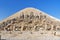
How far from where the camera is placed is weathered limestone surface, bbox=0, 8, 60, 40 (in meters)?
33.9

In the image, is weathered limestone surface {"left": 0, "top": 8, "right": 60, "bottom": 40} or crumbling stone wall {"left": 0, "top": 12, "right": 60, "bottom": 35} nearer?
weathered limestone surface {"left": 0, "top": 8, "right": 60, "bottom": 40}

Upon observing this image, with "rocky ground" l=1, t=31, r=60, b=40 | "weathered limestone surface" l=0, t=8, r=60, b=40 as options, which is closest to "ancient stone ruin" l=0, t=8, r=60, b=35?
"weathered limestone surface" l=0, t=8, r=60, b=40

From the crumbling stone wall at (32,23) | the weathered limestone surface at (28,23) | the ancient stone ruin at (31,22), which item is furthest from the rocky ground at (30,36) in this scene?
the crumbling stone wall at (32,23)

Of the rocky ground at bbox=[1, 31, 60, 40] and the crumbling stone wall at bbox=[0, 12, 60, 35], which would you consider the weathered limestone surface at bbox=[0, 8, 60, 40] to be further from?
the rocky ground at bbox=[1, 31, 60, 40]

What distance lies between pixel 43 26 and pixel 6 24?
186 inches

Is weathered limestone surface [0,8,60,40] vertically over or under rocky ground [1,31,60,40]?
over

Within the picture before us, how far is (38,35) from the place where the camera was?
3161cm

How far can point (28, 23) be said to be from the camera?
3531 centimetres

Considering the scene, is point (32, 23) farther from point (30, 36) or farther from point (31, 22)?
point (30, 36)

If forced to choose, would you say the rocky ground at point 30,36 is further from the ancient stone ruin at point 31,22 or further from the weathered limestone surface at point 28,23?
the ancient stone ruin at point 31,22

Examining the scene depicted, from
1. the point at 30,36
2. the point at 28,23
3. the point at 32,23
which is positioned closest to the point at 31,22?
the point at 32,23

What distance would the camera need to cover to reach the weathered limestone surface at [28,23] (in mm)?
33938

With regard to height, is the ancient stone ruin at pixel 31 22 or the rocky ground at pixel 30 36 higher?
the ancient stone ruin at pixel 31 22

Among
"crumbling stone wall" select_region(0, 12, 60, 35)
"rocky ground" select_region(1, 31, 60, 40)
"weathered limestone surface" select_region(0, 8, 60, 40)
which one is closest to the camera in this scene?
"rocky ground" select_region(1, 31, 60, 40)
